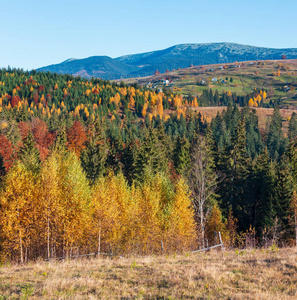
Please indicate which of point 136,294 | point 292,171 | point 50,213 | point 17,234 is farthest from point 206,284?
point 292,171

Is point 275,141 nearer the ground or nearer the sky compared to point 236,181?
nearer the ground

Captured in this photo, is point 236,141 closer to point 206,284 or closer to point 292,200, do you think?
point 292,200

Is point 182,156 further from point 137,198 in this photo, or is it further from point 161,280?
point 161,280

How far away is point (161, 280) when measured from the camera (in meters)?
12.3

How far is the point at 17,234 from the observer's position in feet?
94.7

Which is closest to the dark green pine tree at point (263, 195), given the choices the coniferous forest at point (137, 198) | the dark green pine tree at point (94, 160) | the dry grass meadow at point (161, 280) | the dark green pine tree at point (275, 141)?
the coniferous forest at point (137, 198)

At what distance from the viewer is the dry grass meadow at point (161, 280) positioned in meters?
10.6

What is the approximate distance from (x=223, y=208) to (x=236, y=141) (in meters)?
13.6

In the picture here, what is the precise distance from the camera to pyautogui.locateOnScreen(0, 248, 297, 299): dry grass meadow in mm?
10570

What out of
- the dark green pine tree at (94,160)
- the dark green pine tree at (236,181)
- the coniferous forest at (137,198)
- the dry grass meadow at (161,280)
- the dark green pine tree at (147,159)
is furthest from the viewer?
the dark green pine tree at (94,160)

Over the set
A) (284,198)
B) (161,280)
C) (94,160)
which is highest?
(161,280)

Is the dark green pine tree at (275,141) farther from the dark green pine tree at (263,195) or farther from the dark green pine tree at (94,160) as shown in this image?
the dark green pine tree at (94,160)

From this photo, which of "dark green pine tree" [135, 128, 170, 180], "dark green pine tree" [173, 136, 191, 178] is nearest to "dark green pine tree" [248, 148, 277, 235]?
"dark green pine tree" [173, 136, 191, 178]

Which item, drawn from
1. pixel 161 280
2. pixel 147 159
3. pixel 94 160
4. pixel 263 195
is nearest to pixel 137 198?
pixel 147 159
